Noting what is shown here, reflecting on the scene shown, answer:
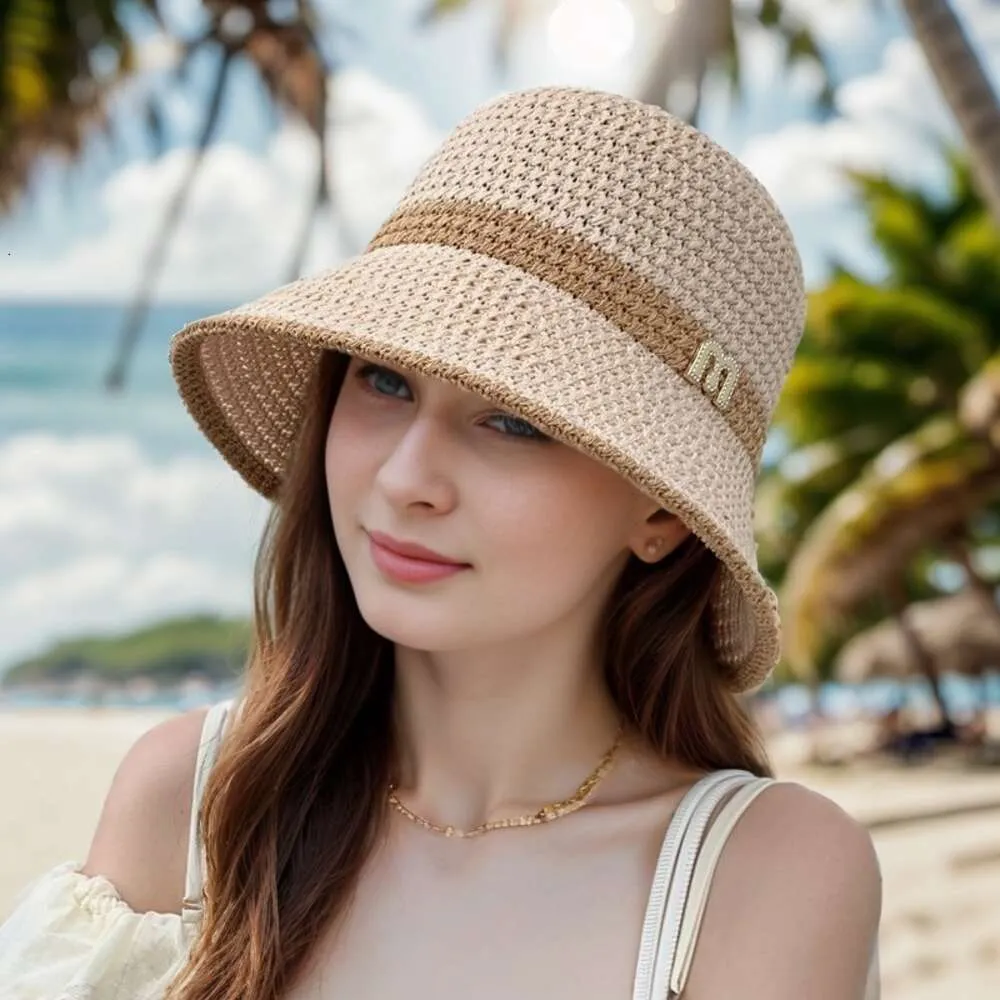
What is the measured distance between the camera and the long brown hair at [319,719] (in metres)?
1.77

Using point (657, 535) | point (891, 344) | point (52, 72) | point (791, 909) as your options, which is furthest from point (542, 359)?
point (891, 344)

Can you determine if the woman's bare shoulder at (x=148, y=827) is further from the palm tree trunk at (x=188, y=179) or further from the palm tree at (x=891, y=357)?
the palm tree at (x=891, y=357)

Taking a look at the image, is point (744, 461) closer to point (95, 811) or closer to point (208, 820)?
point (208, 820)

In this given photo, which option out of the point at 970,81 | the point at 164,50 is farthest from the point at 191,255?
the point at 970,81

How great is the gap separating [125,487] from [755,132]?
22.4 metres

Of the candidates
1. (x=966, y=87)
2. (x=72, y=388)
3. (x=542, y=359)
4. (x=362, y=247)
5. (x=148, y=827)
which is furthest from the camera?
(x=72, y=388)

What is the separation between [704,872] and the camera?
170 cm

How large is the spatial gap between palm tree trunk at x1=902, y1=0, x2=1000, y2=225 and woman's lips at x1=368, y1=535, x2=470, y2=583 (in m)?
2.98

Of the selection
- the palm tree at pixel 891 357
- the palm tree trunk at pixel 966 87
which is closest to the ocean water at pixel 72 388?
the palm tree at pixel 891 357

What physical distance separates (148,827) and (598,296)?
2.98 ft

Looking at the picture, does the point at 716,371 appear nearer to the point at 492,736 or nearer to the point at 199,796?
the point at 492,736

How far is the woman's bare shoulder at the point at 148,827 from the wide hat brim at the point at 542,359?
567mm

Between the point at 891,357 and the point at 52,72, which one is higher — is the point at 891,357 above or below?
below

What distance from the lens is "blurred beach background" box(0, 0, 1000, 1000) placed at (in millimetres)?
9188
